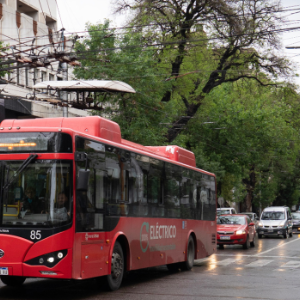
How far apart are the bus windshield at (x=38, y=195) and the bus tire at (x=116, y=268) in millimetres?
2003

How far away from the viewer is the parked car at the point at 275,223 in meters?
35.4

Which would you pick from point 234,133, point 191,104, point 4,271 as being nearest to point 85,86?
point 4,271

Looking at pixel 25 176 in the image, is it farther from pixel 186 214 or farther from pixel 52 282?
pixel 186 214

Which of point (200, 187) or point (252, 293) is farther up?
point (200, 187)

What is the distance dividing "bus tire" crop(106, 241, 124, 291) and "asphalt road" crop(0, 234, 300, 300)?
0.54 ft

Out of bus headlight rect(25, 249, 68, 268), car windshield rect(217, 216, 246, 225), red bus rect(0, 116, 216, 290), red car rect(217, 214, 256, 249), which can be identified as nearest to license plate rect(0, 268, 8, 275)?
red bus rect(0, 116, 216, 290)

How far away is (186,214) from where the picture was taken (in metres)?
16.0

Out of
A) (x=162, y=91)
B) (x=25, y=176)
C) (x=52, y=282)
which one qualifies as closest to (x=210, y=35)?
(x=162, y=91)

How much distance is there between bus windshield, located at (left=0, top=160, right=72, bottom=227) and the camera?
933 cm

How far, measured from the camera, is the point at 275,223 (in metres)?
35.7

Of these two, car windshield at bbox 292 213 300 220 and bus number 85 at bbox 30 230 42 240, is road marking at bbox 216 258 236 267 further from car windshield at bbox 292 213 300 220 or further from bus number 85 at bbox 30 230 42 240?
car windshield at bbox 292 213 300 220

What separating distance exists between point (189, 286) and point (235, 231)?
14.5m

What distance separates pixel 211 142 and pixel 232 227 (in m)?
12.3

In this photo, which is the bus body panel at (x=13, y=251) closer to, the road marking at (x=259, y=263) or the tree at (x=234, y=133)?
the road marking at (x=259, y=263)
